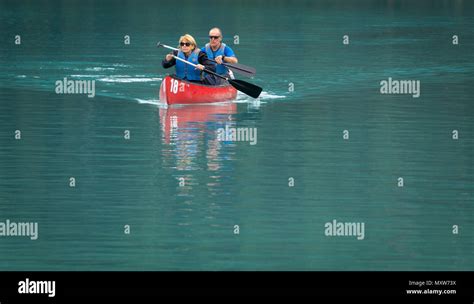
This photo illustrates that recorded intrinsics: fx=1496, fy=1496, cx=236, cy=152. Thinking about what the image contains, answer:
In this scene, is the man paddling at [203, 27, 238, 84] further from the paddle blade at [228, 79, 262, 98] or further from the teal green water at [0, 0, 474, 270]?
the teal green water at [0, 0, 474, 270]

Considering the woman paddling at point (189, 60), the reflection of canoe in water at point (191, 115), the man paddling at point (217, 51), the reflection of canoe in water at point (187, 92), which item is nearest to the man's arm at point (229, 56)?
the man paddling at point (217, 51)

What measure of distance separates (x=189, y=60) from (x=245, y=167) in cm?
1021

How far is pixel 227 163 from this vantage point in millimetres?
29641

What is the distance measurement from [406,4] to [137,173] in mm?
86951

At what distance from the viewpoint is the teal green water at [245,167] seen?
22.4m

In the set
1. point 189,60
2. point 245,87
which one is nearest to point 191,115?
point 189,60

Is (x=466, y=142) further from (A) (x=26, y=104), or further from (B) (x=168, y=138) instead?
(A) (x=26, y=104)

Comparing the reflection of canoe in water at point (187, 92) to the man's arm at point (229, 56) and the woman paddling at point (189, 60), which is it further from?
the man's arm at point (229, 56)

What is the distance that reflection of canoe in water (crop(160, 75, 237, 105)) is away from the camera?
39.1 meters

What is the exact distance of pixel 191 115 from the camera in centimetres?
3788

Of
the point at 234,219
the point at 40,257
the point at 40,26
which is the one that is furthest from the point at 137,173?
the point at 40,26

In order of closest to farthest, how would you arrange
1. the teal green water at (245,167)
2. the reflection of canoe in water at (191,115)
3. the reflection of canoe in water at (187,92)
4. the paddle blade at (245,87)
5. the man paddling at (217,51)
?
the teal green water at (245,167)
the reflection of canoe in water at (191,115)
the reflection of canoe in water at (187,92)
the paddle blade at (245,87)
the man paddling at (217,51)

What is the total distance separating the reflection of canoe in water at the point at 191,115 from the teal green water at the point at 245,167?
0.08 m

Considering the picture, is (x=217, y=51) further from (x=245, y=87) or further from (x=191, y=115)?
(x=191, y=115)
